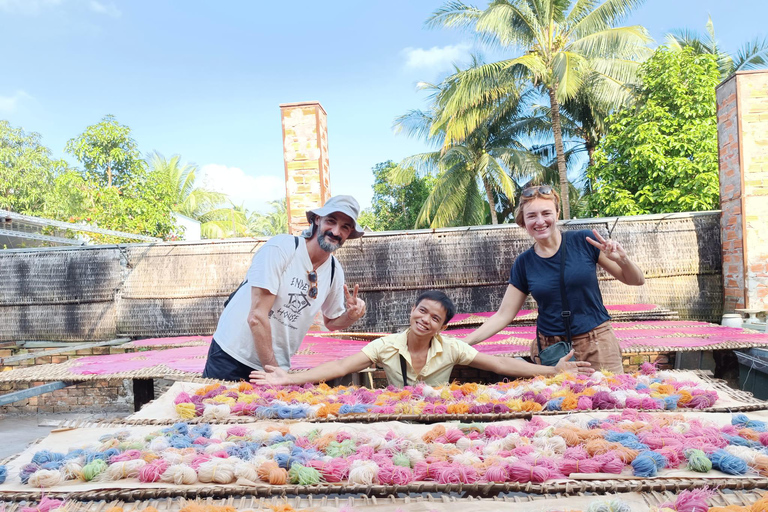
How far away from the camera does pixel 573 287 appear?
252 centimetres

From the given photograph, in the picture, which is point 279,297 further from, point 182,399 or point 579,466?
point 579,466

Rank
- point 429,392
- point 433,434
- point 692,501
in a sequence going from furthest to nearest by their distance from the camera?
point 429,392, point 433,434, point 692,501

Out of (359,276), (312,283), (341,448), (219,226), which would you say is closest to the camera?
(341,448)

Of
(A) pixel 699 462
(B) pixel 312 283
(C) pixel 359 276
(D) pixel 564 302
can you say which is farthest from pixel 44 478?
(C) pixel 359 276

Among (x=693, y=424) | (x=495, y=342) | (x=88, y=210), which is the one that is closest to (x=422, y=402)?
(x=693, y=424)

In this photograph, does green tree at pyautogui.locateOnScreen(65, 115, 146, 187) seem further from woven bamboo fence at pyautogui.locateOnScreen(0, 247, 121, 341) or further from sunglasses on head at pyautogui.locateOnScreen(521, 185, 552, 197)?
sunglasses on head at pyautogui.locateOnScreen(521, 185, 552, 197)

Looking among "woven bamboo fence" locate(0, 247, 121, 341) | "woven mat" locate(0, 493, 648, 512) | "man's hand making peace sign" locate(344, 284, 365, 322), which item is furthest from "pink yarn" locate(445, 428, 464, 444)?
"woven bamboo fence" locate(0, 247, 121, 341)

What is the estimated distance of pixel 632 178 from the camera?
10070 millimetres

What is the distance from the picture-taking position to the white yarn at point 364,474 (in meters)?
1.38

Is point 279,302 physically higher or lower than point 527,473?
higher

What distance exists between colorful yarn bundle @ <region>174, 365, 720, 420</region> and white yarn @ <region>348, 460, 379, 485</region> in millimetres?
610

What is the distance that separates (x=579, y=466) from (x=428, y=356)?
50.5 inches

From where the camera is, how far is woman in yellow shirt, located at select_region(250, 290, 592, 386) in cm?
256

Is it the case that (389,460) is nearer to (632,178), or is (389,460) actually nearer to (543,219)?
(543,219)
